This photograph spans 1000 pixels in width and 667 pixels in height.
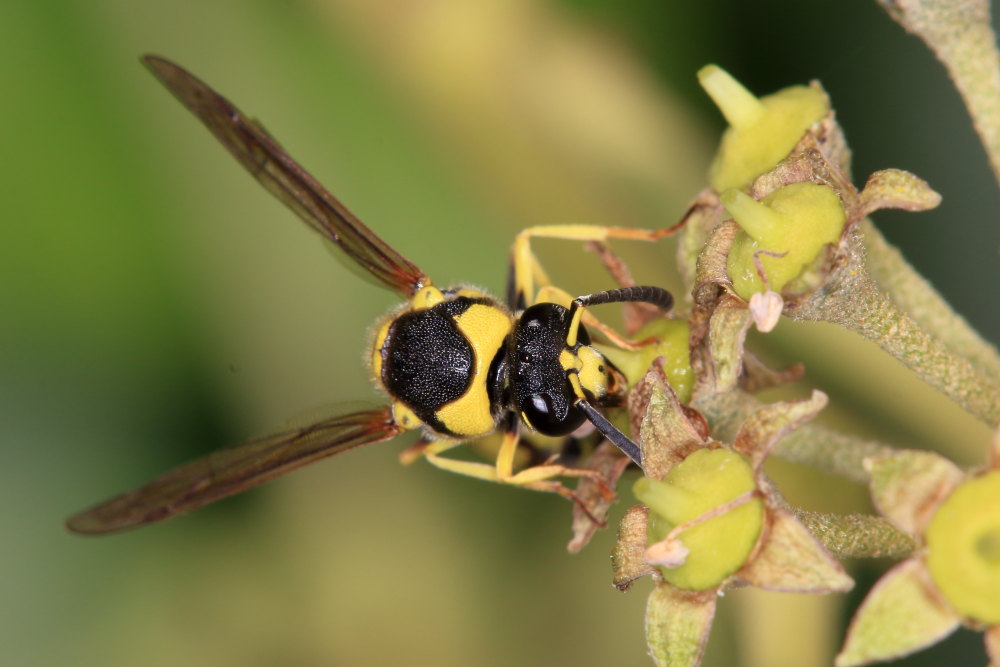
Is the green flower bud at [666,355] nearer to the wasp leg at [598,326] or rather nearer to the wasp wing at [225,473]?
the wasp leg at [598,326]

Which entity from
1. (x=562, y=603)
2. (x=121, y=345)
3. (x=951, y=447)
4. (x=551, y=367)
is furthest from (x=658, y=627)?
(x=121, y=345)

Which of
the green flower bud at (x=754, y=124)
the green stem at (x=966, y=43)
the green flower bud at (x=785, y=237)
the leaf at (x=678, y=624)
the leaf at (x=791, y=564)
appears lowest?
the leaf at (x=678, y=624)

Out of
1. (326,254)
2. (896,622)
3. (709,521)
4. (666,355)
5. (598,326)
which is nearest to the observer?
(896,622)

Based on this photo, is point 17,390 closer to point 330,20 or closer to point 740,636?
point 330,20

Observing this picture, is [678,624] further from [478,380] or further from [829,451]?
[478,380]

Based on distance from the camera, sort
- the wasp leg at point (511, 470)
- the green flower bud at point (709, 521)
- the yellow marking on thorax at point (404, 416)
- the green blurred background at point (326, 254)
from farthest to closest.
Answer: the green blurred background at point (326, 254), the yellow marking on thorax at point (404, 416), the wasp leg at point (511, 470), the green flower bud at point (709, 521)

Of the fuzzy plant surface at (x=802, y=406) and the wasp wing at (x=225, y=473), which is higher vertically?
the fuzzy plant surface at (x=802, y=406)

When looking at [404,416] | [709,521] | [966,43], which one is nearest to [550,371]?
[404,416]

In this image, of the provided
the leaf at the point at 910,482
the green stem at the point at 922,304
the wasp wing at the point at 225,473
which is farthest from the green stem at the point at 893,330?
the wasp wing at the point at 225,473
